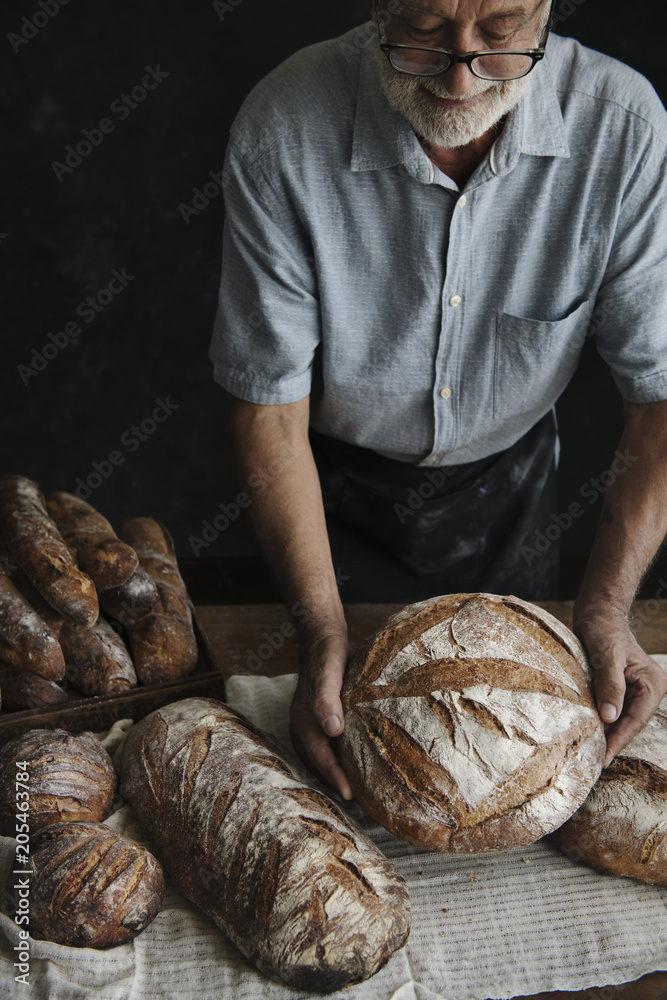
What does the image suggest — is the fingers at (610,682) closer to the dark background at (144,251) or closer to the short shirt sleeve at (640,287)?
the short shirt sleeve at (640,287)

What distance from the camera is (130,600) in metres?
1.72

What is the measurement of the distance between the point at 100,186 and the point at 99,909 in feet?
9.05

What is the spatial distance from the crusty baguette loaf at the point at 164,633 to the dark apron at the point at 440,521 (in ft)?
1.81

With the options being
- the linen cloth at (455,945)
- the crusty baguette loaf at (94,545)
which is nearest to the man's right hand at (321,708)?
the linen cloth at (455,945)

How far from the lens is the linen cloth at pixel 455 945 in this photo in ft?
3.91

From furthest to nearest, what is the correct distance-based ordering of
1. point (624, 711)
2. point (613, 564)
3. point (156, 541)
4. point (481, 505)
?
point (481, 505)
point (156, 541)
point (613, 564)
point (624, 711)

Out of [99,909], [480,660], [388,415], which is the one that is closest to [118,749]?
[99,909]

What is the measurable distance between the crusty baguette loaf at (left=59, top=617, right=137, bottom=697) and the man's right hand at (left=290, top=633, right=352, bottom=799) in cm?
33

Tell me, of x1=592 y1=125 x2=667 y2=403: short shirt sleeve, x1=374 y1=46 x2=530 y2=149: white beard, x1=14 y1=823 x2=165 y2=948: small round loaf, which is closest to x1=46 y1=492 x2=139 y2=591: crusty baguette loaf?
x1=14 y1=823 x2=165 y2=948: small round loaf

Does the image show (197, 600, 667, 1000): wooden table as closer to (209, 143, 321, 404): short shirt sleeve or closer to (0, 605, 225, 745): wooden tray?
(0, 605, 225, 745): wooden tray

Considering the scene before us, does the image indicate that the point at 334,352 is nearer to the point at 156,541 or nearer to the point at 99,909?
the point at 156,541

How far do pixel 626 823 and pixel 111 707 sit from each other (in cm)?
92

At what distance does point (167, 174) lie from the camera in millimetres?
3238

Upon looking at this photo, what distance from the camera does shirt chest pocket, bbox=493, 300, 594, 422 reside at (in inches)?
70.0
